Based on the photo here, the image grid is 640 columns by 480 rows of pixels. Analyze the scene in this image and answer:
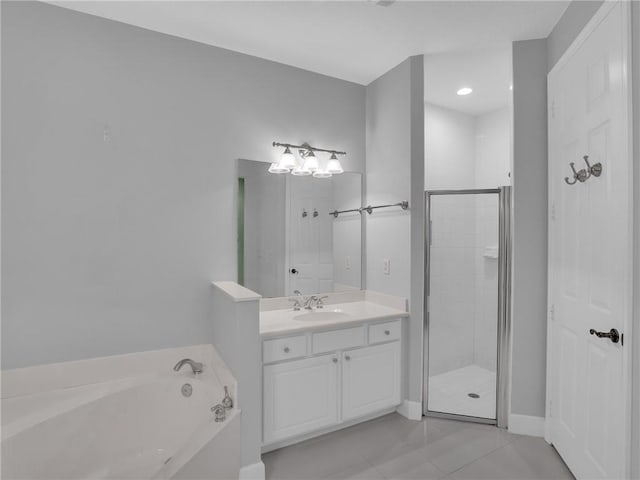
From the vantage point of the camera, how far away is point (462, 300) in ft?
9.73

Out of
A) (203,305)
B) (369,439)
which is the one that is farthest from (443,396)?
(203,305)

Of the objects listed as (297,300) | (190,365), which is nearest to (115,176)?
(190,365)

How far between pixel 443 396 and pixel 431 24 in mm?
2718

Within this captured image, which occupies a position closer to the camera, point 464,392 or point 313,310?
point 313,310

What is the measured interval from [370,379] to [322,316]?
553 mm

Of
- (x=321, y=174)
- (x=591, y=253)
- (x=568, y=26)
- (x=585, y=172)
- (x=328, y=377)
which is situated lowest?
(x=328, y=377)

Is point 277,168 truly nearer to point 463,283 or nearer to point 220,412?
point 220,412

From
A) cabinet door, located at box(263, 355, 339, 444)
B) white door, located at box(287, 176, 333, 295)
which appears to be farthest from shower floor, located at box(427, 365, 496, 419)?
white door, located at box(287, 176, 333, 295)

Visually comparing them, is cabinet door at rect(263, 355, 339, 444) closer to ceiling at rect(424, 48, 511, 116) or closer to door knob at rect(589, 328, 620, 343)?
door knob at rect(589, 328, 620, 343)

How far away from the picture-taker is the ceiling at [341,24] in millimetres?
2094

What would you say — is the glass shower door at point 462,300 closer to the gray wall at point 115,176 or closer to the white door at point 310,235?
the white door at point 310,235

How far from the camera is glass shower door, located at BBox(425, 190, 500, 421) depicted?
111 inches

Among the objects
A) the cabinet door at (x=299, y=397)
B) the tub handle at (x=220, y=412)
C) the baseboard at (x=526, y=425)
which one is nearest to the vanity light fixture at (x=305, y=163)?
the cabinet door at (x=299, y=397)

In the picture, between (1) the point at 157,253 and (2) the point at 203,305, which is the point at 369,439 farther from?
(1) the point at 157,253
